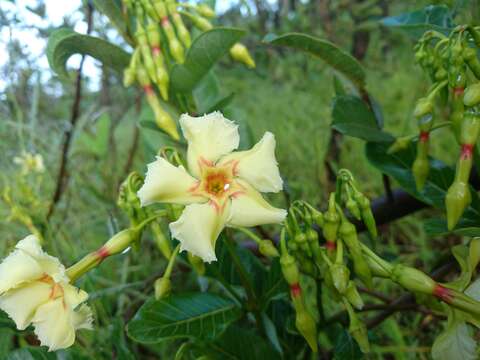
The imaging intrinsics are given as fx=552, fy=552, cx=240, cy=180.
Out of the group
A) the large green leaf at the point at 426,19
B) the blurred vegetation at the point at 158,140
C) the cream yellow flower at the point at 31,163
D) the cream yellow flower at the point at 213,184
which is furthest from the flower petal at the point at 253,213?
the cream yellow flower at the point at 31,163

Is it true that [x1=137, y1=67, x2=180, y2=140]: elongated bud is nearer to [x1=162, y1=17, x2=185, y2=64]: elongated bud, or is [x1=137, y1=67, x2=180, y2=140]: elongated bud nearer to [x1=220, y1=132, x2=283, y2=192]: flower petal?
[x1=162, y1=17, x2=185, y2=64]: elongated bud

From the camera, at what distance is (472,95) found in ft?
2.73

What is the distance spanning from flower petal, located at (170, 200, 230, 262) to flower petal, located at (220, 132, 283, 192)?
2.8 inches

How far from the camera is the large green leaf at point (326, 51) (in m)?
1.01

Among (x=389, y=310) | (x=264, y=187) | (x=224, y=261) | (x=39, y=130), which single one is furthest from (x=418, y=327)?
(x=39, y=130)

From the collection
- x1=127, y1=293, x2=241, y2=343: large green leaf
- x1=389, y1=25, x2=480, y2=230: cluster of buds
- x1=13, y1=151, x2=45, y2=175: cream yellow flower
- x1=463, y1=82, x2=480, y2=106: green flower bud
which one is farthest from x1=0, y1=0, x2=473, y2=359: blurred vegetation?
x1=463, y1=82, x2=480, y2=106: green flower bud

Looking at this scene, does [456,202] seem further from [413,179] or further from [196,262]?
[196,262]

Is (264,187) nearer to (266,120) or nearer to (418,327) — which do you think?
(418,327)

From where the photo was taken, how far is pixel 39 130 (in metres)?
3.05

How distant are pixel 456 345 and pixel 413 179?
39 centimetres

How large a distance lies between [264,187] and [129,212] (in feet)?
0.77

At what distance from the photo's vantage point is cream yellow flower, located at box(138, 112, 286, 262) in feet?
2.53

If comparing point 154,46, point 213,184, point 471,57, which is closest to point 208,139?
point 213,184

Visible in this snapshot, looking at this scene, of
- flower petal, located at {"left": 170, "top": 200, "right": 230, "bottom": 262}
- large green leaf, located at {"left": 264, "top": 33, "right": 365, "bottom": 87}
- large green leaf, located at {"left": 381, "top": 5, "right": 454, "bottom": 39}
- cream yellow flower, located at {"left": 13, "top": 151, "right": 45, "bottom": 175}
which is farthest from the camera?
cream yellow flower, located at {"left": 13, "top": 151, "right": 45, "bottom": 175}
